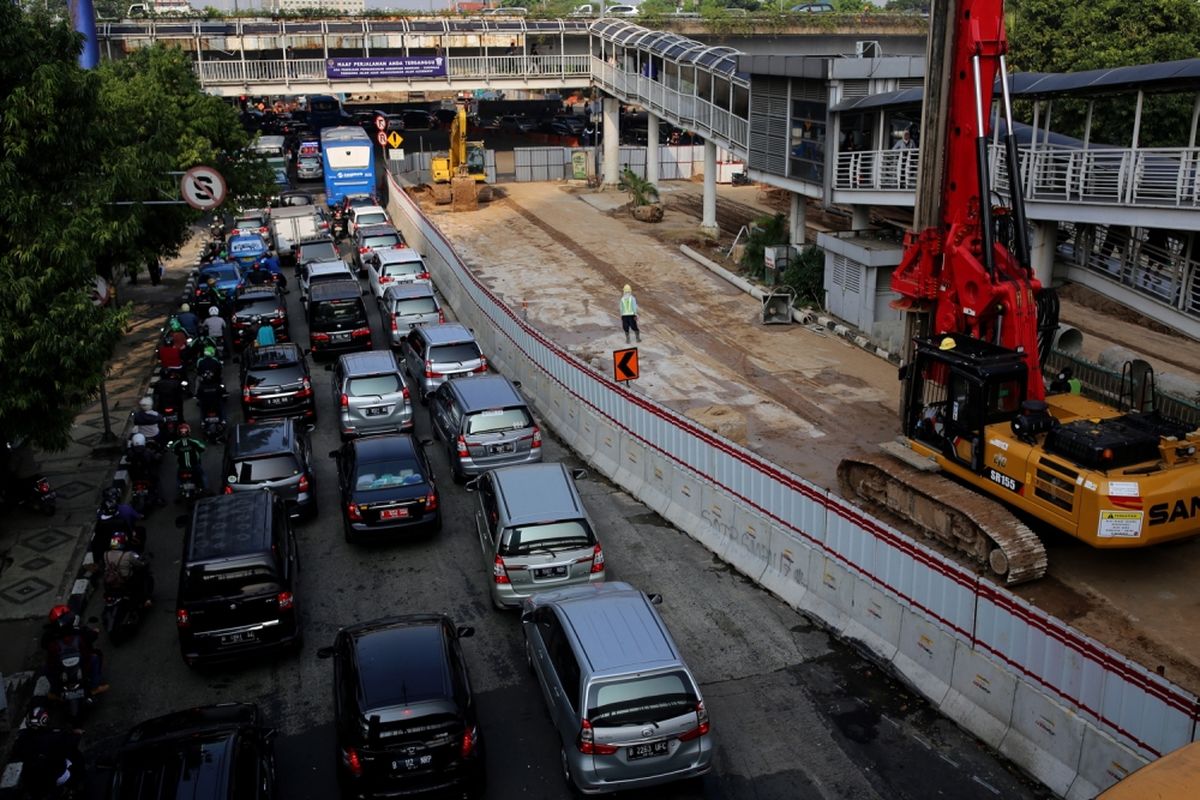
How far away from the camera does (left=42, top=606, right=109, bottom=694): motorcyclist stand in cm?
1267

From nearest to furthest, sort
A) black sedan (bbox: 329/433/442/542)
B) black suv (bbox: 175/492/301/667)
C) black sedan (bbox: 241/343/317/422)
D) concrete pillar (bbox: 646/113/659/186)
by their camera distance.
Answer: black suv (bbox: 175/492/301/667) < black sedan (bbox: 329/433/442/542) < black sedan (bbox: 241/343/317/422) < concrete pillar (bbox: 646/113/659/186)

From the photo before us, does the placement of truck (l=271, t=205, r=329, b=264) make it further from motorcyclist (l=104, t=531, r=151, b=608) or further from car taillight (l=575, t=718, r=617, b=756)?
car taillight (l=575, t=718, r=617, b=756)

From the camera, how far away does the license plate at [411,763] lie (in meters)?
10.6

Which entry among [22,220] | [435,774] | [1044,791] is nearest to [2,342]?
[22,220]

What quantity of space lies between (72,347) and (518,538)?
617 centimetres

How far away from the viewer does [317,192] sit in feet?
184

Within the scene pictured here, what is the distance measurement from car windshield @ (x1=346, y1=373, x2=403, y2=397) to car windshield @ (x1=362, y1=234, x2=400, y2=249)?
1690cm

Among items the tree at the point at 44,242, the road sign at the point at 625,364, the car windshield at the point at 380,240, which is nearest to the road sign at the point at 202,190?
Result: the tree at the point at 44,242

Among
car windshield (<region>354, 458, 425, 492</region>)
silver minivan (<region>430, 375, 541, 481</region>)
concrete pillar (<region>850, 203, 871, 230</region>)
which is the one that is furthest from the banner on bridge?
car windshield (<region>354, 458, 425, 492</region>)

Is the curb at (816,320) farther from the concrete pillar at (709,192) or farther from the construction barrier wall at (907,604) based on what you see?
the construction barrier wall at (907,604)

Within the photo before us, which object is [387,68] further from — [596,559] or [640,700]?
[640,700]

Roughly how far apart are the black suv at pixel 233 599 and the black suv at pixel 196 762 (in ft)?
7.64

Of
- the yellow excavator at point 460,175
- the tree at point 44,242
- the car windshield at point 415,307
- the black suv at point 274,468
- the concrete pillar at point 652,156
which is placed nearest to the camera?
the tree at point 44,242

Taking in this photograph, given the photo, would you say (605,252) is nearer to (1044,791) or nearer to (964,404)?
(964,404)
